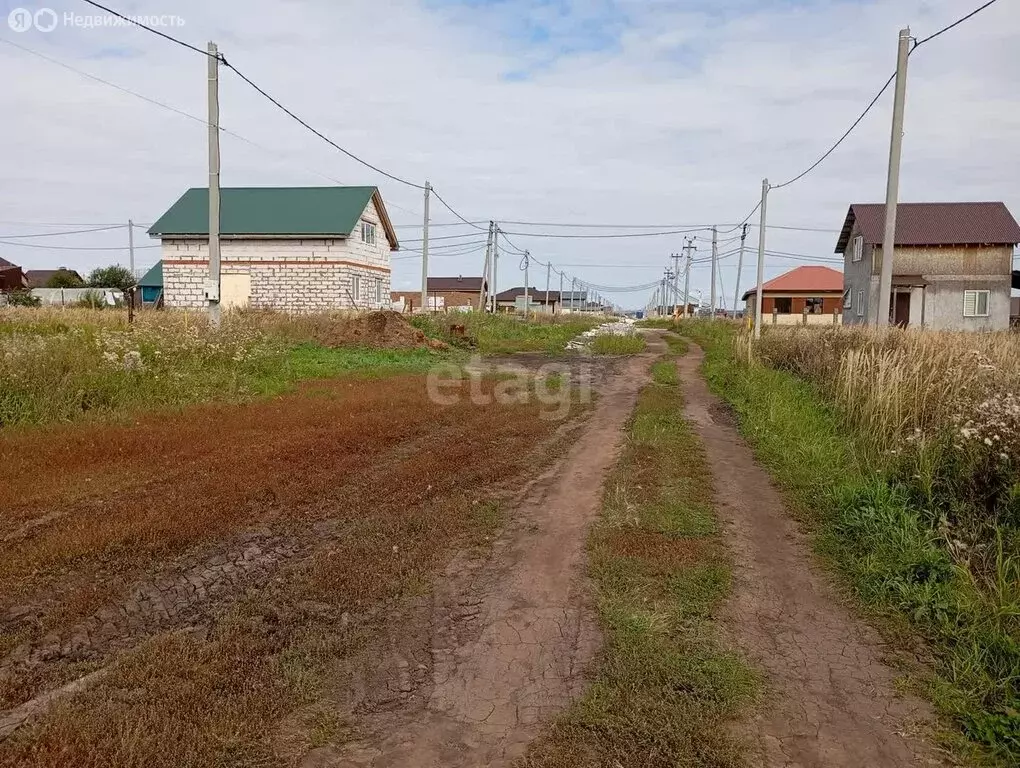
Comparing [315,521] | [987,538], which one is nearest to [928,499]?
[987,538]

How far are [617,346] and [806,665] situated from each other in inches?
976

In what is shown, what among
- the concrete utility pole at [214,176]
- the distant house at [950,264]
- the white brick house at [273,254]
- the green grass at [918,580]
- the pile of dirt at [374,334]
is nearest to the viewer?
the green grass at [918,580]

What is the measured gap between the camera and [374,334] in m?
23.8

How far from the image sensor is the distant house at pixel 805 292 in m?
63.5

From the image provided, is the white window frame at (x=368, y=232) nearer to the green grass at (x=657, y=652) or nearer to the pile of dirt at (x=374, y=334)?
the pile of dirt at (x=374, y=334)

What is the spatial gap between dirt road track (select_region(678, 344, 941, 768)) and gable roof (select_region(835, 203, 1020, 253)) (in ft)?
110

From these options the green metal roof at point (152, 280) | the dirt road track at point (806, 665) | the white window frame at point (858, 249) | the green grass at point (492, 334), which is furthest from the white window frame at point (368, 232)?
the dirt road track at point (806, 665)

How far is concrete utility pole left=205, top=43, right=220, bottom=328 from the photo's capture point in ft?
53.7

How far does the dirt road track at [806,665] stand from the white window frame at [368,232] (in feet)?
99.9

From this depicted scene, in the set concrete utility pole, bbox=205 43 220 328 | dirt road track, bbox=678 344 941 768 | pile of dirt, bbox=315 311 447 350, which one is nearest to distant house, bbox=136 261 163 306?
pile of dirt, bbox=315 311 447 350

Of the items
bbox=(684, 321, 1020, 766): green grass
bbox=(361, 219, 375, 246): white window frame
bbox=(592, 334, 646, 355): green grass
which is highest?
bbox=(361, 219, 375, 246): white window frame

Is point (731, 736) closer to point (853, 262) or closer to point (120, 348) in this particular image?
point (120, 348)

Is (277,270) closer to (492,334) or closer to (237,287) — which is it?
(237,287)

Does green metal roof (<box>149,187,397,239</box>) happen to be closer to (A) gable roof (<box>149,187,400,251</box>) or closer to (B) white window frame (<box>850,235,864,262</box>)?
(A) gable roof (<box>149,187,400,251</box>)
